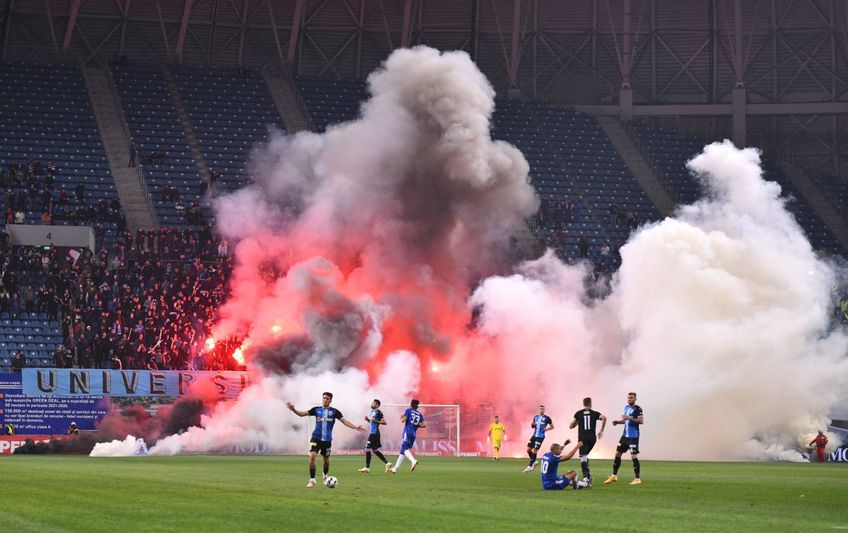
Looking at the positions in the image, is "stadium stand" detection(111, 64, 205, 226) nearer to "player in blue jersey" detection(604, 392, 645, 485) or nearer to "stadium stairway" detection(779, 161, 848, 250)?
"stadium stairway" detection(779, 161, 848, 250)

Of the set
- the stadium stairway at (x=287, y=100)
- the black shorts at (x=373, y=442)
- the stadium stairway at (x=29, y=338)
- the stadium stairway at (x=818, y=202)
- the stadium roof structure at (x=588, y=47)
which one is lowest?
the black shorts at (x=373, y=442)

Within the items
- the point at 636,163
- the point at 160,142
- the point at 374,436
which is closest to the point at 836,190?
the point at 636,163

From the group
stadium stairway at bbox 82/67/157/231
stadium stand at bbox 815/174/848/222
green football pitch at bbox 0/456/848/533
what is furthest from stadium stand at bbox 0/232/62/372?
stadium stand at bbox 815/174/848/222

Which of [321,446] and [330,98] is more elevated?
[330,98]

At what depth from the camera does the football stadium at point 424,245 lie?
47.0 metres

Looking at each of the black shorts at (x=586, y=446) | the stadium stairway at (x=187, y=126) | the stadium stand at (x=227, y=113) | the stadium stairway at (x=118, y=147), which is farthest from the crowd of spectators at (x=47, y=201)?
the black shorts at (x=586, y=446)

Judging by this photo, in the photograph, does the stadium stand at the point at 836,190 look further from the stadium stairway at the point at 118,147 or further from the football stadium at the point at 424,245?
the stadium stairway at the point at 118,147

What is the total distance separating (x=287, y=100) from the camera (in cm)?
7512

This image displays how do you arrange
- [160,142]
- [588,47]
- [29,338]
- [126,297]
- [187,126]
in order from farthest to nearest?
[588,47] < [187,126] < [160,142] < [126,297] < [29,338]

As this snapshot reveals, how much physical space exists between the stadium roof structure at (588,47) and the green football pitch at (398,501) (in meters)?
45.9

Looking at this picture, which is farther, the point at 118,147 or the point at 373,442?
the point at 118,147

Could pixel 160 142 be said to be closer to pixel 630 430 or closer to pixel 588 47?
pixel 588 47

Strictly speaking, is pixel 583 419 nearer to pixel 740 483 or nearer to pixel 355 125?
pixel 740 483

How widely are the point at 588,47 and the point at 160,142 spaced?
88.5 ft
